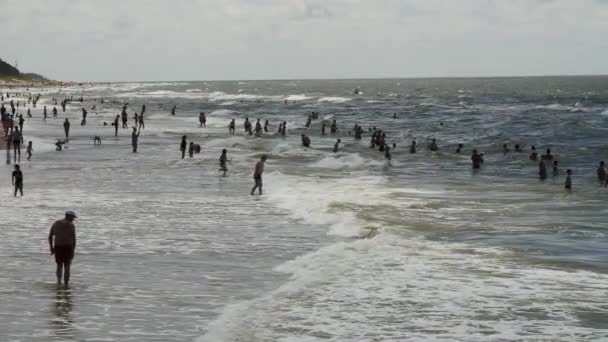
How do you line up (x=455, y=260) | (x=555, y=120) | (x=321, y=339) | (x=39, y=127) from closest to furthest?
(x=321, y=339) < (x=455, y=260) < (x=39, y=127) < (x=555, y=120)

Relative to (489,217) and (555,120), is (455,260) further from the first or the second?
(555,120)

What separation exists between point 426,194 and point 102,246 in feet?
43.9

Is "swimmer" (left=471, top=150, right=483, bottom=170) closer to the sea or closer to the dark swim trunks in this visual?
the sea

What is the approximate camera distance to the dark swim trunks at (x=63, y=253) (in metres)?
13.3

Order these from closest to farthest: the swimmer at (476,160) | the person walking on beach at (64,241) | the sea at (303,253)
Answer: the sea at (303,253) → the person walking on beach at (64,241) → the swimmer at (476,160)

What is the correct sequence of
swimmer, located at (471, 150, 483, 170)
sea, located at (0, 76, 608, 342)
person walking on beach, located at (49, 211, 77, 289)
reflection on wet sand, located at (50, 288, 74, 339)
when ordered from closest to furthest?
1. reflection on wet sand, located at (50, 288, 74, 339)
2. sea, located at (0, 76, 608, 342)
3. person walking on beach, located at (49, 211, 77, 289)
4. swimmer, located at (471, 150, 483, 170)

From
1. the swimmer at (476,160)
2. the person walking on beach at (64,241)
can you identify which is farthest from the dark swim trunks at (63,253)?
the swimmer at (476,160)

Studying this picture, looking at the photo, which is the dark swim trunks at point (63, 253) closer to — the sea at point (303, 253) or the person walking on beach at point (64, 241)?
the person walking on beach at point (64, 241)

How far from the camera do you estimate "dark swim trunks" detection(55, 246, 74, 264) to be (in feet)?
43.7

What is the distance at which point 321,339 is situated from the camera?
36.2ft

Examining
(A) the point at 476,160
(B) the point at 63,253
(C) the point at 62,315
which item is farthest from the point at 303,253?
(A) the point at 476,160

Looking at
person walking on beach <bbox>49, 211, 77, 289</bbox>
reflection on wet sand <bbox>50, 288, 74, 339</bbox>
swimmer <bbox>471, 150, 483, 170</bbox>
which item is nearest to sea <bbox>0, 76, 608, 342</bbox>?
reflection on wet sand <bbox>50, 288, 74, 339</bbox>

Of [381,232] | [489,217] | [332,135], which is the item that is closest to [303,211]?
[381,232]

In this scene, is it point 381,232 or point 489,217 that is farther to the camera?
point 489,217
